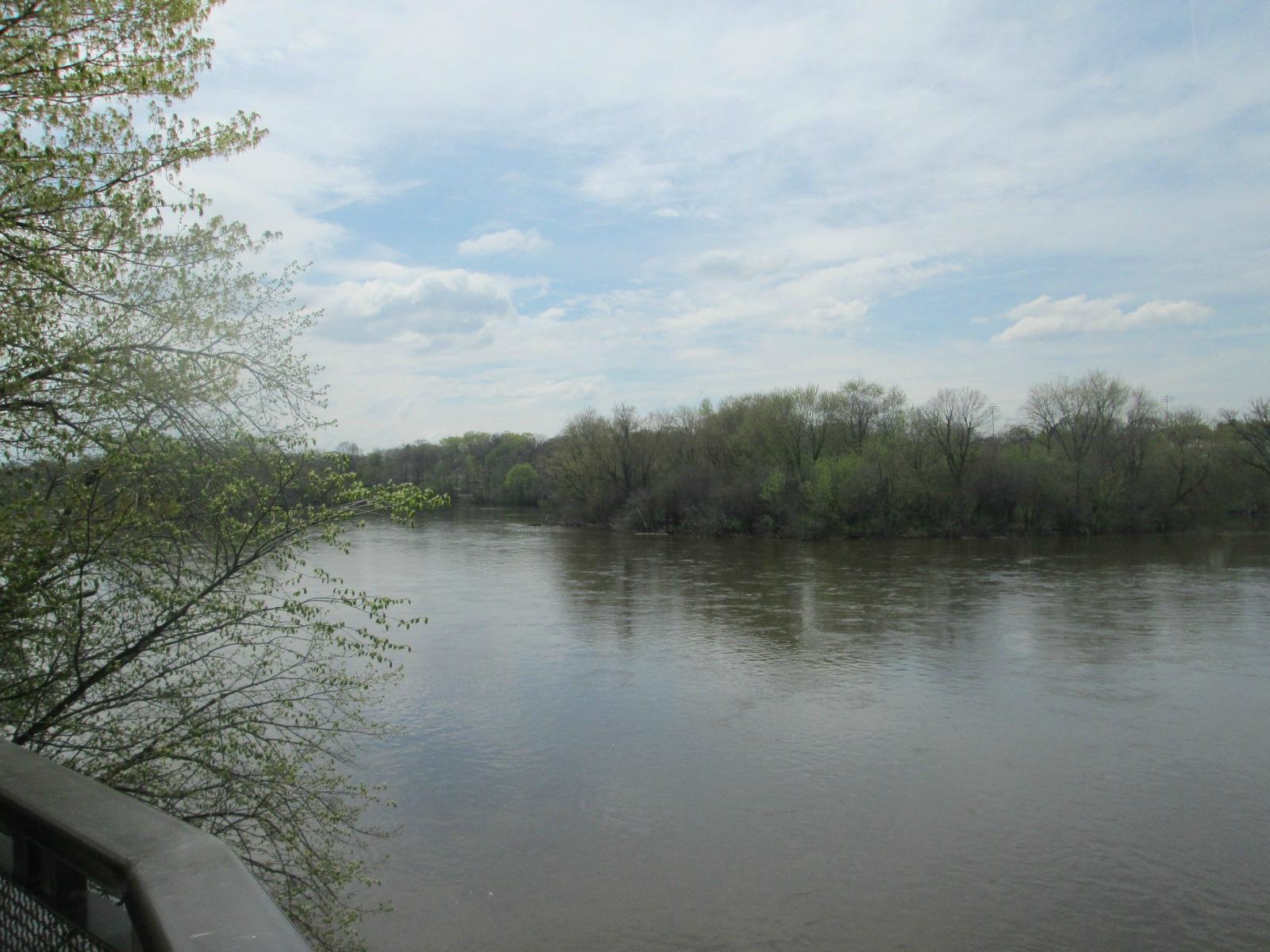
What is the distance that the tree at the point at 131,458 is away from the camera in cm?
530

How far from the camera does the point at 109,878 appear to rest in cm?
165

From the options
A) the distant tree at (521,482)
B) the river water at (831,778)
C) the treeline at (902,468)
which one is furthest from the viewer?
the distant tree at (521,482)

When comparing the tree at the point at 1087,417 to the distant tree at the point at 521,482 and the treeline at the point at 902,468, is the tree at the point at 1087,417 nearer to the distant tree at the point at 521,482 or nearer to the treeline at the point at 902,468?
the treeline at the point at 902,468

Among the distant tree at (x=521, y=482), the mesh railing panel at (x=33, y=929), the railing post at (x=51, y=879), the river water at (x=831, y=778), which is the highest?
the distant tree at (x=521, y=482)

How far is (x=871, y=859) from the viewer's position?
9.77m

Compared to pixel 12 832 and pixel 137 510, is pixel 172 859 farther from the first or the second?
pixel 137 510

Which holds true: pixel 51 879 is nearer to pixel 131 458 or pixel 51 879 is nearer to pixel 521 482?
pixel 131 458

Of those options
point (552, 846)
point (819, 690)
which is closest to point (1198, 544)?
point (819, 690)

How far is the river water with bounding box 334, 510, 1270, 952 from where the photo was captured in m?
8.72

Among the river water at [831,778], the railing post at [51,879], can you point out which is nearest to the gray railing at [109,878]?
the railing post at [51,879]

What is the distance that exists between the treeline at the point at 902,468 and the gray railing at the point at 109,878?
4599cm

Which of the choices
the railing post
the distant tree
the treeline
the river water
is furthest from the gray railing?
the distant tree

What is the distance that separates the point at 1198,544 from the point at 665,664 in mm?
37270

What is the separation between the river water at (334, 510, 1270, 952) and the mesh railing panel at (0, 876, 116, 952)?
23.0 feet
